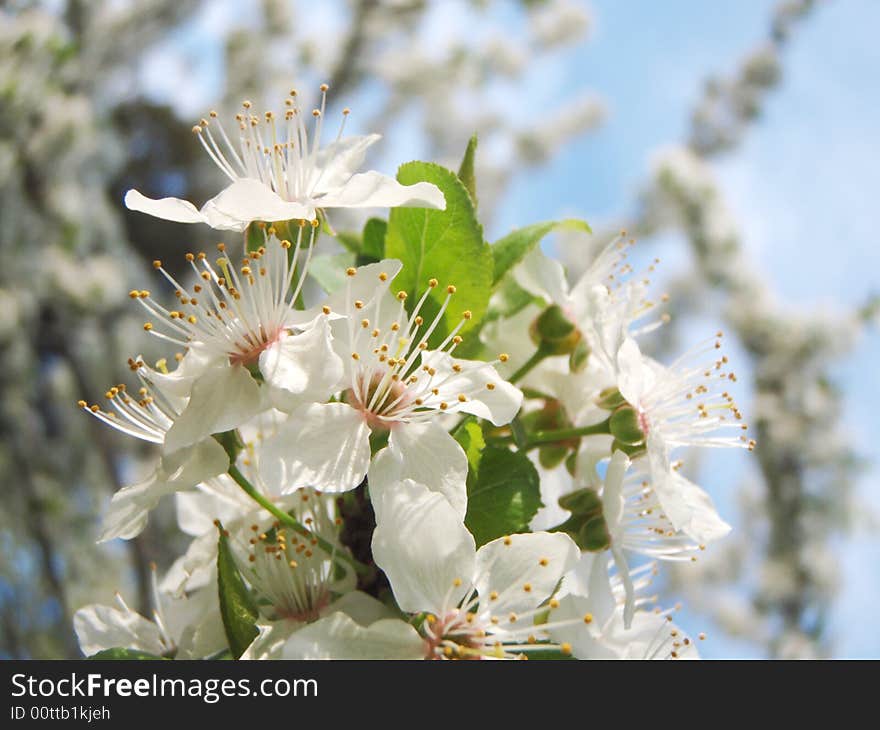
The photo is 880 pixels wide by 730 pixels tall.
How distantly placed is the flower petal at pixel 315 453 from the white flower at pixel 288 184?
0.47ft

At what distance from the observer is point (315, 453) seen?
585mm

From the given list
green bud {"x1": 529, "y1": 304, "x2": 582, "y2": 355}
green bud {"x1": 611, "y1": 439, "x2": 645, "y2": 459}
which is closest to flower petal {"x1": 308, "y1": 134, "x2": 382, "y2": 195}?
green bud {"x1": 529, "y1": 304, "x2": 582, "y2": 355}

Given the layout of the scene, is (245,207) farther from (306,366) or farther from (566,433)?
(566,433)

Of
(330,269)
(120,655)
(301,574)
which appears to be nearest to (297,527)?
(301,574)

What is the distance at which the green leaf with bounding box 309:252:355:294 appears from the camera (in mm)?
759

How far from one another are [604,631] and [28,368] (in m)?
3.59

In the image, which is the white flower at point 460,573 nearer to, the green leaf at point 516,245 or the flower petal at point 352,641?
the flower petal at point 352,641

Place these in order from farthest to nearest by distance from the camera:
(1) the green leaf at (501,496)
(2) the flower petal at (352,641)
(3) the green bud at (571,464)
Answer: (3) the green bud at (571,464)
(1) the green leaf at (501,496)
(2) the flower petal at (352,641)

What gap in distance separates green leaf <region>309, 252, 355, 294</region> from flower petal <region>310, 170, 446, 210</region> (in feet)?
0.39

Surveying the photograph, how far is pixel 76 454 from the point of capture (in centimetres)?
414

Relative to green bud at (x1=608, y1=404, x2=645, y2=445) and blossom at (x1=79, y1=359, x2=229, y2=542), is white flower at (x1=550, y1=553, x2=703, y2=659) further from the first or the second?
blossom at (x1=79, y1=359, x2=229, y2=542)

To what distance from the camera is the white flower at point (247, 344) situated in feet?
1.91

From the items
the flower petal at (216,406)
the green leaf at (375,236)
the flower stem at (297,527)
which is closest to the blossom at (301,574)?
the flower stem at (297,527)
